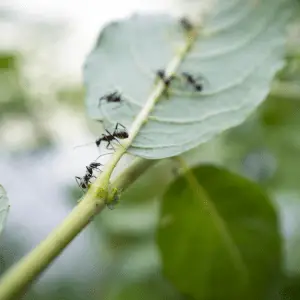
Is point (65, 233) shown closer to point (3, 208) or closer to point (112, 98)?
point (3, 208)

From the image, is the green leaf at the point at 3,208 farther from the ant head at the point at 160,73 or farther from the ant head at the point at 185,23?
the ant head at the point at 185,23

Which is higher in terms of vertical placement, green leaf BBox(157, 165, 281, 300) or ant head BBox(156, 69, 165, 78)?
ant head BBox(156, 69, 165, 78)

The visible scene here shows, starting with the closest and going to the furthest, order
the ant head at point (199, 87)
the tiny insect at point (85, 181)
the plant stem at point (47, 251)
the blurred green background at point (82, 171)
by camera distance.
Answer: the plant stem at point (47, 251)
the tiny insect at point (85, 181)
the ant head at point (199, 87)
the blurred green background at point (82, 171)

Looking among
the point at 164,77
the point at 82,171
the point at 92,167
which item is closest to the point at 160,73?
the point at 164,77

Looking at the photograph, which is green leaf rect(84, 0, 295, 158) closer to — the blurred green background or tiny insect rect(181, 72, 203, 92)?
tiny insect rect(181, 72, 203, 92)

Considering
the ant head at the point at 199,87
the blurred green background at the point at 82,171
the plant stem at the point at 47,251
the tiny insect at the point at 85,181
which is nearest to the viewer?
the plant stem at the point at 47,251

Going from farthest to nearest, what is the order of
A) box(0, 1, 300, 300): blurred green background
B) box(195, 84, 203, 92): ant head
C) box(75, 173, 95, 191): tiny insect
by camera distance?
box(0, 1, 300, 300): blurred green background, box(195, 84, 203, 92): ant head, box(75, 173, 95, 191): tiny insect

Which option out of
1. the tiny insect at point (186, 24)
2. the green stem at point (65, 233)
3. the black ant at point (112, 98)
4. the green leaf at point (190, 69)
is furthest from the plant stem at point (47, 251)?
the tiny insect at point (186, 24)

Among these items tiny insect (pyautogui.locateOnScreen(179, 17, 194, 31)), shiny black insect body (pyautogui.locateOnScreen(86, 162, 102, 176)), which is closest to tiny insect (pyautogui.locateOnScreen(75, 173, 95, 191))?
shiny black insect body (pyautogui.locateOnScreen(86, 162, 102, 176))
